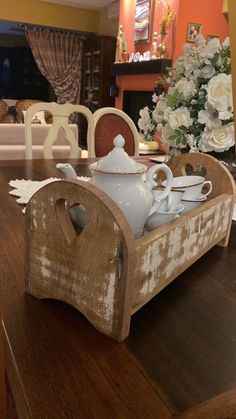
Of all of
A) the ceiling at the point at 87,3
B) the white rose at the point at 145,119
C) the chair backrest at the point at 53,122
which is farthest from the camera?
the ceiling at the point at 87,3

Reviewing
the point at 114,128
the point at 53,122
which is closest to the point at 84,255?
the point at 53,122

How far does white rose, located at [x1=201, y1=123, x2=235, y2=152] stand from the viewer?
0.93 m

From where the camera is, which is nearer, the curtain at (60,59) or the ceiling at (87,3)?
the ceiling at (87,3)

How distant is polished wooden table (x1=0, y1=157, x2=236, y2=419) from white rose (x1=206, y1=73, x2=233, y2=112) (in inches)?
19.3

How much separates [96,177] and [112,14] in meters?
6.53

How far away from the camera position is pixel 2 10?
597 cm

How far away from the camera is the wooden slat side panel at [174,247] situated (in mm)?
478

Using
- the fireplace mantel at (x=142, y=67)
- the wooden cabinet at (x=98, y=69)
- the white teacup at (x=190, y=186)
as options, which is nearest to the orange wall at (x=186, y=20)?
the fireplace mantel at (x=142, y=67)

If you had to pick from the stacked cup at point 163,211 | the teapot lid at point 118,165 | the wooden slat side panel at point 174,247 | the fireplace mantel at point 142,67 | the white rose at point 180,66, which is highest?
the fireplace mantel at point 142,67

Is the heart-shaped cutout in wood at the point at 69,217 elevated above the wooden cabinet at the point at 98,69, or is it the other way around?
the wooden cabinet at the point at 98,69

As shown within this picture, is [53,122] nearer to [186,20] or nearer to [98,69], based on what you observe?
[186,20]

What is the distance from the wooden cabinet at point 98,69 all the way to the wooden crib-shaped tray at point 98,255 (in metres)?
6.10

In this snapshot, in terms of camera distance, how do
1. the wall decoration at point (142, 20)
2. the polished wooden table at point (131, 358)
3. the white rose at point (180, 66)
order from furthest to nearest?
the wall decoration at point (142, 20) → the white rose at point (180, 66) → the polished wooden table at point (131, 358)

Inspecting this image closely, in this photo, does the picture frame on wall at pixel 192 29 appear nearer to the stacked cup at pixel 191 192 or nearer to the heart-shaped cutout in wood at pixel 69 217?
the stacked cup at pixel 191 192
